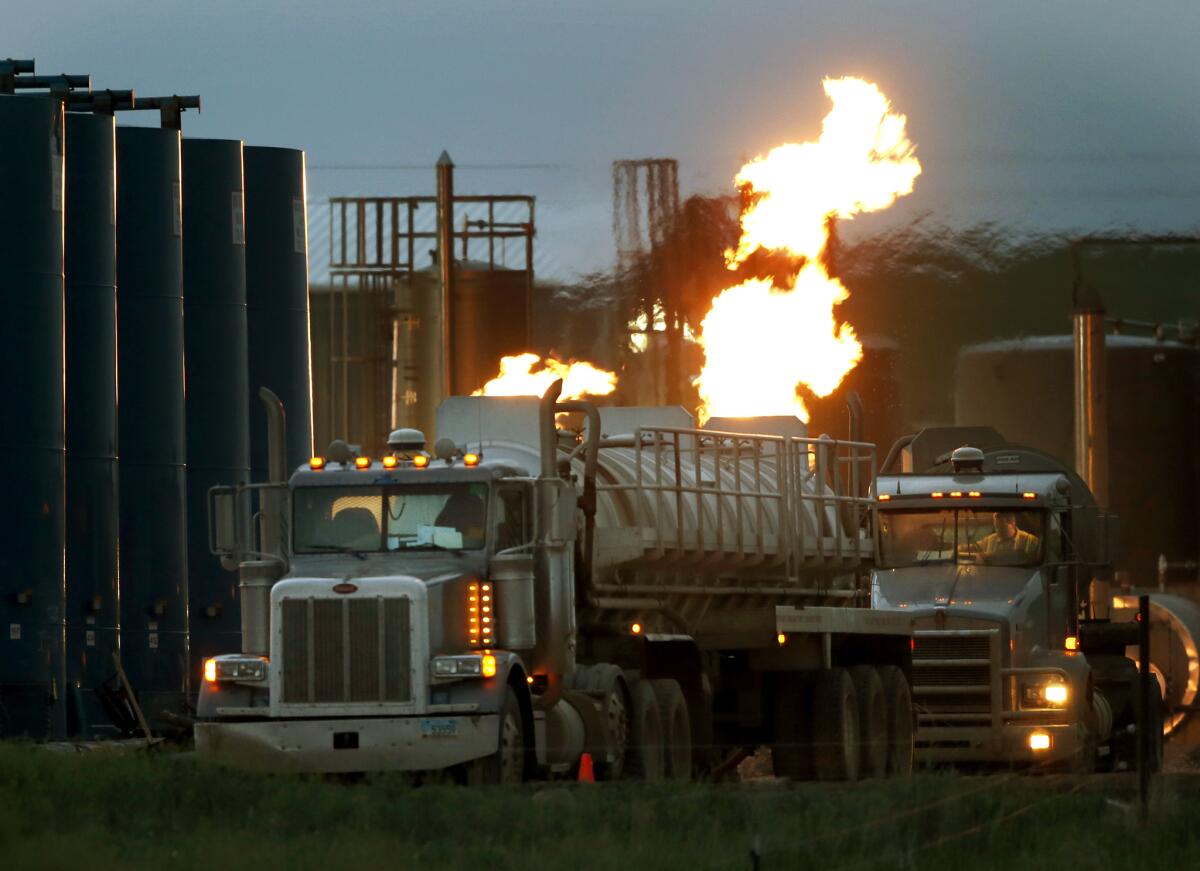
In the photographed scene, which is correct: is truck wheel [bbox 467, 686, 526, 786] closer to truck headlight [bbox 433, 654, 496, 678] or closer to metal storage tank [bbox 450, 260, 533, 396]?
truck headlight [bbox 433, 654, 496, 678]

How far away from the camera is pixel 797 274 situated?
113 ft

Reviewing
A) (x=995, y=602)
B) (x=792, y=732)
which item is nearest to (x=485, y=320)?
(x=995, y=602)

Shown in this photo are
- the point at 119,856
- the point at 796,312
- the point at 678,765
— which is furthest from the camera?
the point at 796,312

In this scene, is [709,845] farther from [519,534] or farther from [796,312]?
[796,312]

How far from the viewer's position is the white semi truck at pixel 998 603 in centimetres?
2895

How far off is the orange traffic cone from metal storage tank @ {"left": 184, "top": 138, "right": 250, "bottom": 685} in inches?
786

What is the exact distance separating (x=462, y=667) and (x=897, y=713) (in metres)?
8.60

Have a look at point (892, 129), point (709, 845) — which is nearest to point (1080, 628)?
point (892, 129)

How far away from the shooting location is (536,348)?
2104 inches

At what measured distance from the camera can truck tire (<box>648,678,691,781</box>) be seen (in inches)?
947

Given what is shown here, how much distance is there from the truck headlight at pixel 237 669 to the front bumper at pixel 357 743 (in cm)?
42

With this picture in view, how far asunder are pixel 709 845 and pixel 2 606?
65.3 ft

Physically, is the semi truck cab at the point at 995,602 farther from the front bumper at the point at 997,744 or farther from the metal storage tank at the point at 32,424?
the metal storage tank at the point at 32,424

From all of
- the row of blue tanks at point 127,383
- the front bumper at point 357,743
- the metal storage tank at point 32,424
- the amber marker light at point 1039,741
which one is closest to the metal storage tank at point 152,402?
the row of blue tanks at point 127,383
